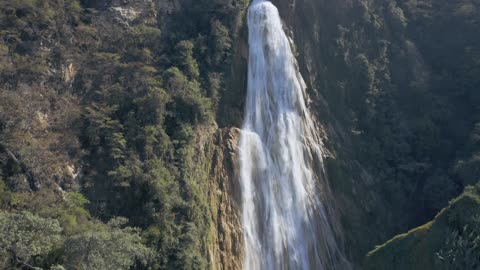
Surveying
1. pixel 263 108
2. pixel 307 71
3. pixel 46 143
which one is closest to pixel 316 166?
pixel 263 108

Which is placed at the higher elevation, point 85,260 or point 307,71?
point 307,71

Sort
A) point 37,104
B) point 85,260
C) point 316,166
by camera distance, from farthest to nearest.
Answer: point 316,166 < point 37,104 < point 85,260

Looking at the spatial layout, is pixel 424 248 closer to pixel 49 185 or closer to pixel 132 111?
pixel 132 111

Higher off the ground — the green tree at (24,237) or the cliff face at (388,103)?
the cliff face at (388,103)

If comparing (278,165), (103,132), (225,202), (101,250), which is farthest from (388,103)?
(101,250)

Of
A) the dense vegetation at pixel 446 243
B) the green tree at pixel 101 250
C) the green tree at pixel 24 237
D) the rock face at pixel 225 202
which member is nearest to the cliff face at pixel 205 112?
the rock face at pixel 225 202

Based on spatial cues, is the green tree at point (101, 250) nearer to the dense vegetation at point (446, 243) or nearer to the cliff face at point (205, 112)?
the cliff face at point (205, 112)

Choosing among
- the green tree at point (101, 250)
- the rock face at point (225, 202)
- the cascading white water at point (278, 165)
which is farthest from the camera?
the cascading white water at point (278, 165)
